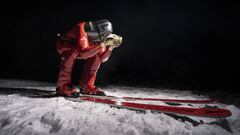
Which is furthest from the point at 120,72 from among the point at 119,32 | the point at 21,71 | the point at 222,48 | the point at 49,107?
the point at 49,107

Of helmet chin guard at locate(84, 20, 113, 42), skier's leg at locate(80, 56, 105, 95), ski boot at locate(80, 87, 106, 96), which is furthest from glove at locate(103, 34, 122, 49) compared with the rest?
ski boot at locate(80, 87, 106, 96)

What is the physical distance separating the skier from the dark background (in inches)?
152

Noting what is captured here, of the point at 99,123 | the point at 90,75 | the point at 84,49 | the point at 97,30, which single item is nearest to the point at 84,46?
the point at 84,49

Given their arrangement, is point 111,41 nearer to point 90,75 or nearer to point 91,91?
point 90,75

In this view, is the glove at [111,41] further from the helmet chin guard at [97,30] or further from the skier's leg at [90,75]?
the skier's leg at [90,75]

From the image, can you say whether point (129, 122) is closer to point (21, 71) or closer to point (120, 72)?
point (120, 72)

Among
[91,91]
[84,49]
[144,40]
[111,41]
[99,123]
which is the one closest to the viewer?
[99,123]

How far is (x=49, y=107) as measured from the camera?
2582mm

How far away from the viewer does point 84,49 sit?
11.3ft

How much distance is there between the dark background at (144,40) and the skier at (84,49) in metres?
3.85

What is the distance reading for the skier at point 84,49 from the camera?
347cm

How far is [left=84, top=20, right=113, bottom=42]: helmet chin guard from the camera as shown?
3.82 meters

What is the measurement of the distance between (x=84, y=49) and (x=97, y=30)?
1.98ft

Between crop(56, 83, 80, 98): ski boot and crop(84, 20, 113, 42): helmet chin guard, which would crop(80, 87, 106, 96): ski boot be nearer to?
crop(56, 83, 80, 98): ski boot
